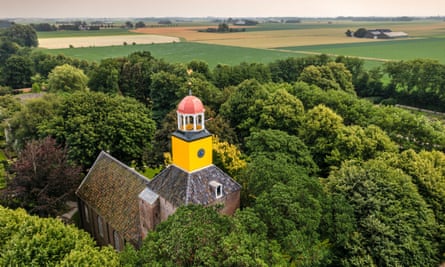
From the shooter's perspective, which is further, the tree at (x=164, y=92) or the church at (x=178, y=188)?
the tree at (x=164, y=92)

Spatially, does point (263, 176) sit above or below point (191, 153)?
below

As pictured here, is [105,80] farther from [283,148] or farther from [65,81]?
[283,148]

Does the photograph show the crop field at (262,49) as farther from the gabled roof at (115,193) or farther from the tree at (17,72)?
the gabled roof at (115,193)

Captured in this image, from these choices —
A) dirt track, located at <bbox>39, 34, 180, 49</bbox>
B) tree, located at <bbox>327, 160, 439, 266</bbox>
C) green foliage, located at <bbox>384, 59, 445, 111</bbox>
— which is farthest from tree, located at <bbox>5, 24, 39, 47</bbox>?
tree, located at <bbox>327, 160, 439, 266</bbox>

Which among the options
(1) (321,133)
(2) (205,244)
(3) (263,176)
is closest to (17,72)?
(1) (321,133)

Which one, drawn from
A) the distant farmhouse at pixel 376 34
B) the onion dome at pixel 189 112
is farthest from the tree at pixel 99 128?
the distant farmhouse at pixel 376 34

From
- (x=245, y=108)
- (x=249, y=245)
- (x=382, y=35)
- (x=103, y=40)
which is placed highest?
(x=382, y=35)
